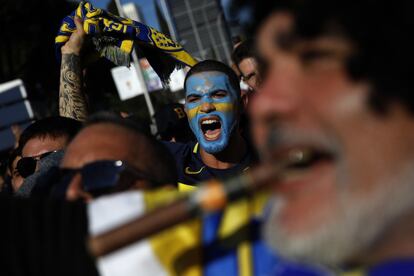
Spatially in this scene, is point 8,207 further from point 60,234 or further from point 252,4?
point 252,4

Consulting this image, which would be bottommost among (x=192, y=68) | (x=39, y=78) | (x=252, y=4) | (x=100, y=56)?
(x=39, y=78)

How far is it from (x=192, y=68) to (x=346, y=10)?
9.74 ft

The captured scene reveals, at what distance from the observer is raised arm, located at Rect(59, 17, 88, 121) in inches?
147

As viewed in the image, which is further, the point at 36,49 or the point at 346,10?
the point at 36,49

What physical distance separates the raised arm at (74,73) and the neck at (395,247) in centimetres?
267

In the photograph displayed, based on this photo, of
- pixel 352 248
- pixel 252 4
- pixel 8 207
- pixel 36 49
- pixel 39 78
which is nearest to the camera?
pixel 352 248

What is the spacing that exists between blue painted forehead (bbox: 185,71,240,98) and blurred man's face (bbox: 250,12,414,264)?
2.85 metres

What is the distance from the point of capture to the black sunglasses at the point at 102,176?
1895mm

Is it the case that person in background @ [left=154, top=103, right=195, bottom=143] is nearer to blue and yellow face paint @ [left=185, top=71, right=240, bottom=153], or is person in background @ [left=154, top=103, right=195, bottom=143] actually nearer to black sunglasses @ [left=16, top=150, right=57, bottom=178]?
blue and yellow face paint @ [left=185, top=71, right=240, bottom=153]

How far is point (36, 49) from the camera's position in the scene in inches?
931

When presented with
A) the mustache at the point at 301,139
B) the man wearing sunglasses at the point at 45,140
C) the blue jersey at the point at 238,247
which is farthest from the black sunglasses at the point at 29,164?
the mustache at the point at 301,139

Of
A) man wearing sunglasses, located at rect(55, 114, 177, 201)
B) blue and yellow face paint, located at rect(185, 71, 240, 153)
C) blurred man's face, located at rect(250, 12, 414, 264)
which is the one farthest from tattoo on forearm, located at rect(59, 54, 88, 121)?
blurred man's face, located at rect(250, 12, 414, 264)

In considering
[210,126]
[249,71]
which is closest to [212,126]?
[210,126]

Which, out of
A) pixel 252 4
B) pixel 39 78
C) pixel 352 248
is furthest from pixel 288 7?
pixel 39 78
